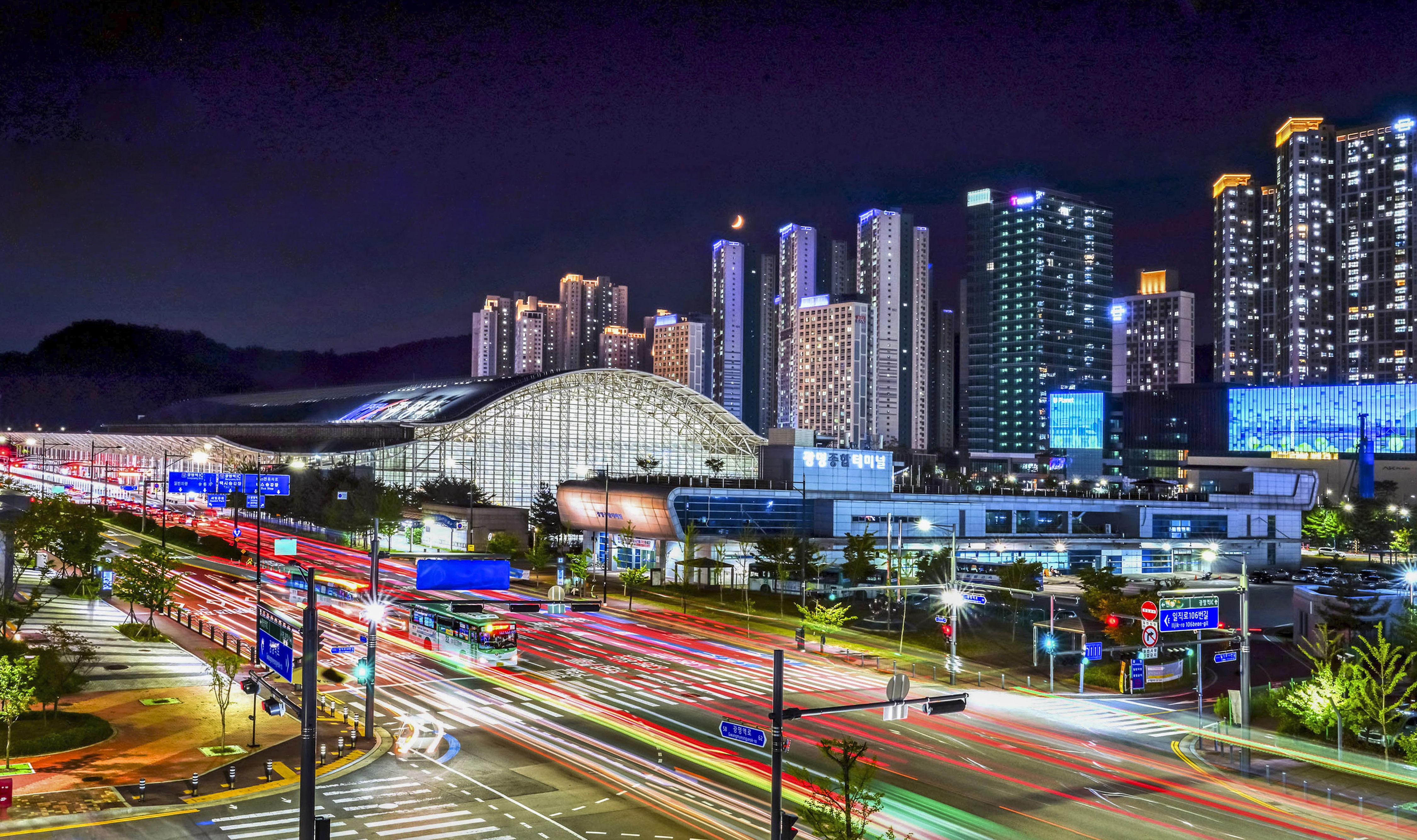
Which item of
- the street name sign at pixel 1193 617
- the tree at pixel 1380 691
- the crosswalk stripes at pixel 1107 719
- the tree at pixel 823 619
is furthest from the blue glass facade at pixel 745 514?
the tree at pixel 1380 691

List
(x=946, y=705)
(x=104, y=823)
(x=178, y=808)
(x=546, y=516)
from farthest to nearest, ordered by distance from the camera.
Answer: (x=546, y=516), (x=178, y=808), (x=946, y=705), (x=104, y=823)

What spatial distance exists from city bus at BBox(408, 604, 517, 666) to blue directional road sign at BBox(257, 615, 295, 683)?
70.4 feet

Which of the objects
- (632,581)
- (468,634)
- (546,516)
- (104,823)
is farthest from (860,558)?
(104,823)

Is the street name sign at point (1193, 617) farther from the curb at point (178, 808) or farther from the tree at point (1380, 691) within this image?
the curb at point (178, 808)

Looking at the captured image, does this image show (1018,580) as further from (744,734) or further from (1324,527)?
(1324,527)

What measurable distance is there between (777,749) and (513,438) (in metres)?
120

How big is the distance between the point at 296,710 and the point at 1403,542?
11477cm

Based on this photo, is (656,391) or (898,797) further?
(656,391)

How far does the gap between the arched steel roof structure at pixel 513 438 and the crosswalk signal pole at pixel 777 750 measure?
11242 centimetres

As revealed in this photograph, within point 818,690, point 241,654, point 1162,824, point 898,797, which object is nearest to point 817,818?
point 898,797

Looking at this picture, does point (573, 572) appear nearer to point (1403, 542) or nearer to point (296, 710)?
point (296, 710)

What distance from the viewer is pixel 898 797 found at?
1249 inches

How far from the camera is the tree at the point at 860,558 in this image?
7969 cm

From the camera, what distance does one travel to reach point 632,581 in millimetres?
81250
